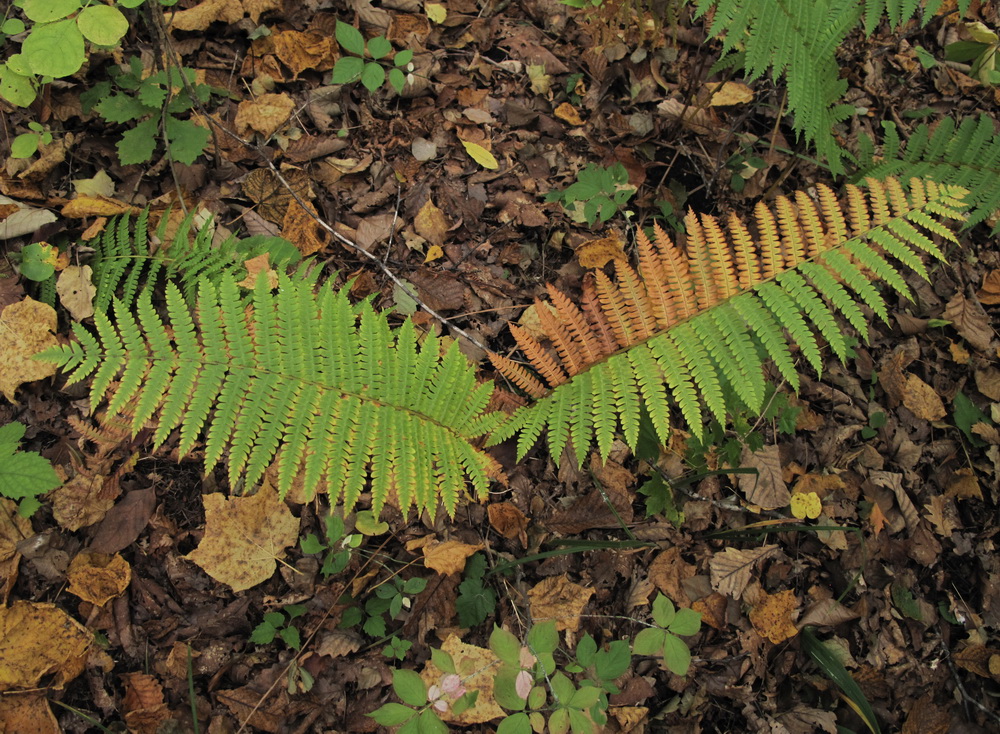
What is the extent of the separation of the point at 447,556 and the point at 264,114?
2.22 meters

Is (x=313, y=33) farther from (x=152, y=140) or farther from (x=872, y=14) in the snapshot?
(x=872, y=14)

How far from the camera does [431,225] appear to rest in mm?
2961

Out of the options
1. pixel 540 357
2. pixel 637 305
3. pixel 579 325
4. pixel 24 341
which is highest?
pixel 637 305

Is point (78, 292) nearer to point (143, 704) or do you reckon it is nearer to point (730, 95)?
point (143, 704)

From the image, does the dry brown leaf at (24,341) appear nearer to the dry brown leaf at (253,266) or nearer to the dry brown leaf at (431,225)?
the dry brown leaf at (253,266)

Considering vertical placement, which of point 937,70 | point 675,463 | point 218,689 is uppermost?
point 937,70

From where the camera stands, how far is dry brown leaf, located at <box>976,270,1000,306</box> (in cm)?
323

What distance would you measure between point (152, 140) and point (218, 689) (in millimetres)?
2204

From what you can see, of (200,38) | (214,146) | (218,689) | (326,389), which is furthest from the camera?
(200,38)

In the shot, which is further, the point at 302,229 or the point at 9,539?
the point at 302,229

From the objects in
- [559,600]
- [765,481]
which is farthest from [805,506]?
[559,600]

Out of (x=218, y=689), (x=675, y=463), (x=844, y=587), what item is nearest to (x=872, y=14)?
(x=675, y=463)

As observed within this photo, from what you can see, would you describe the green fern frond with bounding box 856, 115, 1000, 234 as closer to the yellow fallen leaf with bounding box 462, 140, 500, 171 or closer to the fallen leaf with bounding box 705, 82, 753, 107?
the fallen leaf with bounding box 705, 82, 753, 107

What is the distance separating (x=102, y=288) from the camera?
2.41m
